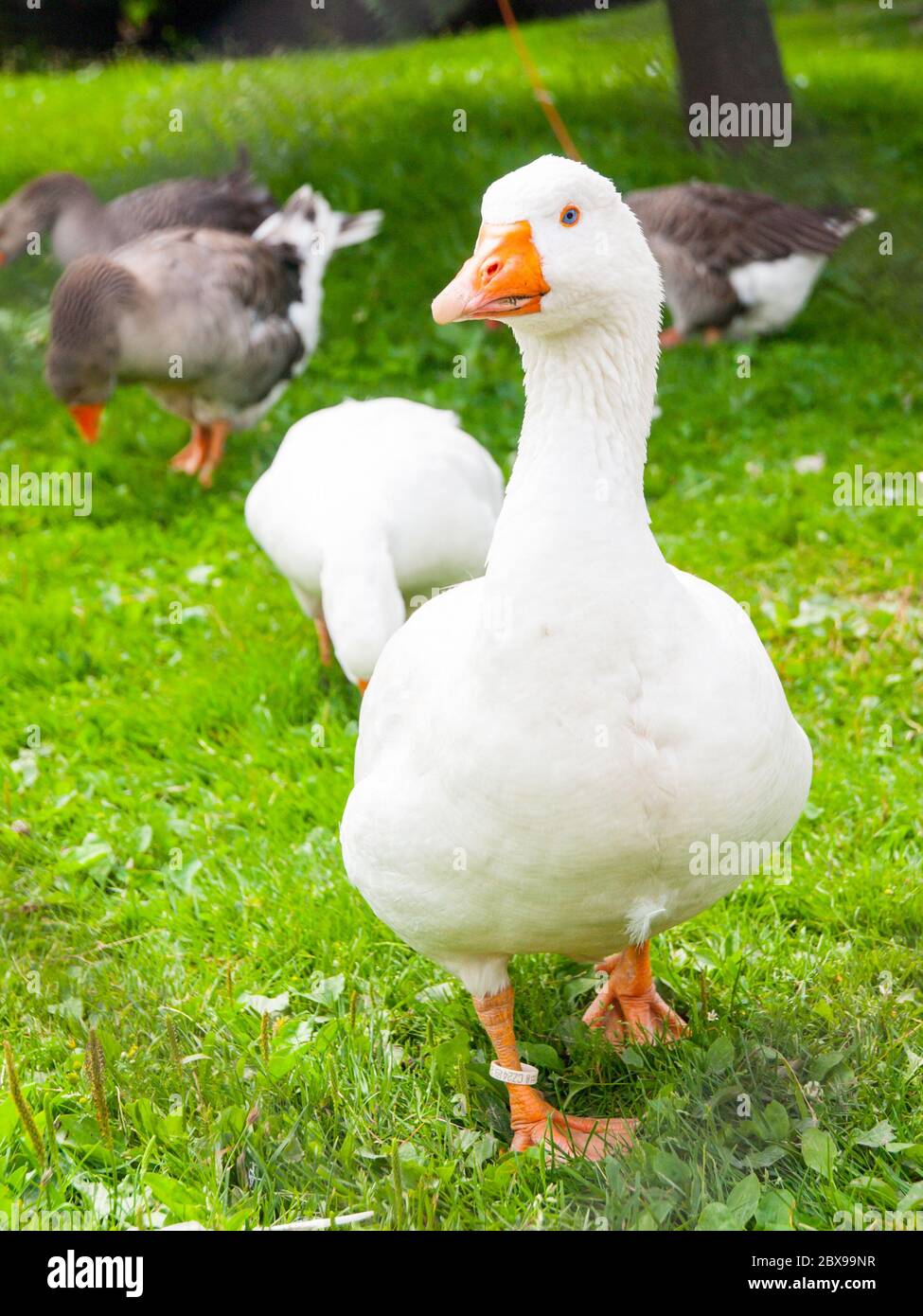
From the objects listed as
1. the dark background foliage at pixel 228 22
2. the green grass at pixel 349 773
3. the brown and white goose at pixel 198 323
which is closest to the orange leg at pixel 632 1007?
the green grass at pixel 349 773

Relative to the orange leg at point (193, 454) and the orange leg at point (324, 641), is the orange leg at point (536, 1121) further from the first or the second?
the orange leg at point (193, 454)

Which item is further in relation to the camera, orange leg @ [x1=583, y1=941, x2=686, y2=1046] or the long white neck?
orange leg @ [x1=583, y1=941, x2=686, y2=1046]

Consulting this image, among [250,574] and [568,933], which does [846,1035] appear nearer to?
[568,933]

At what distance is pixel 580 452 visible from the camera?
7.88ft

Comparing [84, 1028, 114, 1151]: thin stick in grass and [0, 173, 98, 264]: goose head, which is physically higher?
[0, 173, 98, 264]: goose head

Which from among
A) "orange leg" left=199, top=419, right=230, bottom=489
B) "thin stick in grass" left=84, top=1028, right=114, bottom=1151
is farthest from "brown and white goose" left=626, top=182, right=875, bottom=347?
"thin stick in grass" left=84, top=1028, right=114, bottom=1151

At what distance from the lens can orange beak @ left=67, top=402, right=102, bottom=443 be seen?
6328mm

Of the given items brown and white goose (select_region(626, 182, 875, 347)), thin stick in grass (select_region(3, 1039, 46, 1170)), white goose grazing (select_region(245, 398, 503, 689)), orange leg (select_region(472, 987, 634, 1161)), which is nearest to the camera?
thin stick in grass (select_region(3, 1039, 46, 1170))

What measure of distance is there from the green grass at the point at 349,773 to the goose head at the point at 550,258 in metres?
1.63

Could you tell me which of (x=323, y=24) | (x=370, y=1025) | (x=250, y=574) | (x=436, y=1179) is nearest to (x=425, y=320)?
(x=323, y=24)

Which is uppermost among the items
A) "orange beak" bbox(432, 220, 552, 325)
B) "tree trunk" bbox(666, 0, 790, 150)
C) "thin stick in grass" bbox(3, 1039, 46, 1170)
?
"tree trunk" bbox(666, 0, 790, 150)

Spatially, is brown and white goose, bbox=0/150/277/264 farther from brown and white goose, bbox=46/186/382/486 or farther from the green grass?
brown and white goose, bbox=46/186/382/486

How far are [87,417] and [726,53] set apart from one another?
3410mm

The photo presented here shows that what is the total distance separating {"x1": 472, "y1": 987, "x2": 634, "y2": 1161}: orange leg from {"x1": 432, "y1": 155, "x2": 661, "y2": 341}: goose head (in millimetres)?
1489
